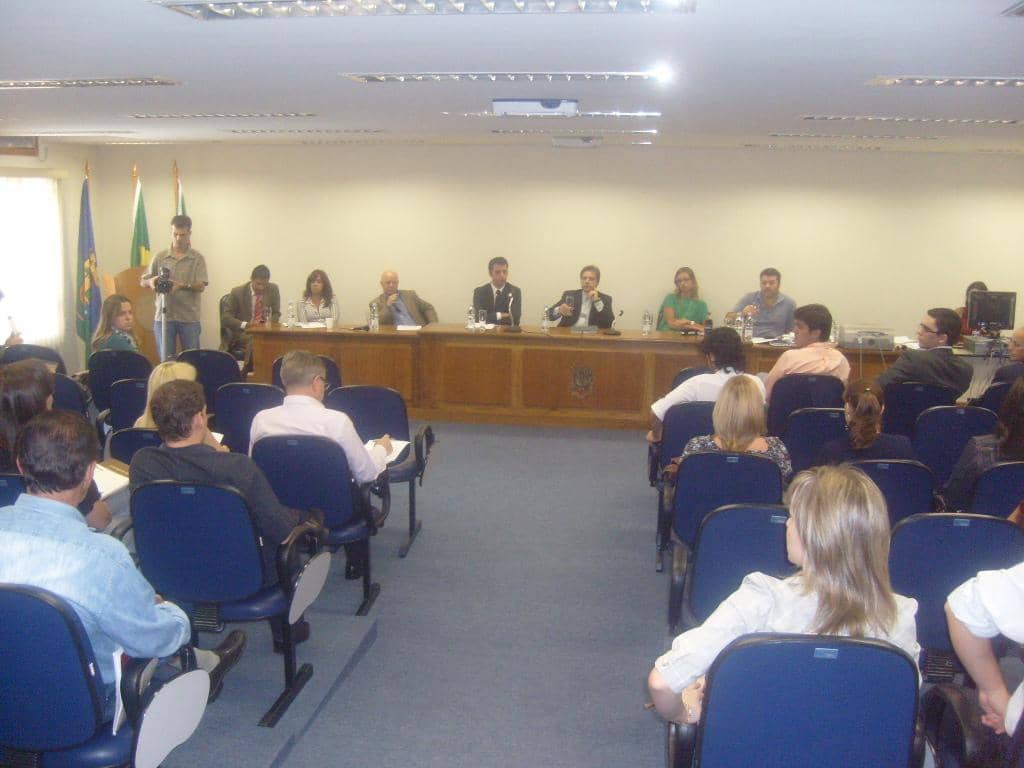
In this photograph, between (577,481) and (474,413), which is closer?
(577,481)

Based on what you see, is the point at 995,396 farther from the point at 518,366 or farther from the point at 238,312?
the point at 238,312

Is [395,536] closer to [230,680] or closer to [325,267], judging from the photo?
[230,680]

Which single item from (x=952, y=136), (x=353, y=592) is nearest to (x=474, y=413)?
(x=353, y=592)

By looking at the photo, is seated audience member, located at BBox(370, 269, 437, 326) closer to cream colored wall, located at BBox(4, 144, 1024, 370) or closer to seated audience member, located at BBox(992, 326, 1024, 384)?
cream colored wall, located at BBox(4, 144, 1024, 370)

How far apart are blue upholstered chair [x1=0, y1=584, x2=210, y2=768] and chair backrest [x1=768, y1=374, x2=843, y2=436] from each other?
169 inches

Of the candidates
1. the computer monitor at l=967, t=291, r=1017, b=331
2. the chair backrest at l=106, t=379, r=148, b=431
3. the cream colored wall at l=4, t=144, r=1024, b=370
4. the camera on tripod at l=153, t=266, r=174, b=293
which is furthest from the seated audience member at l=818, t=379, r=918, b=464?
the camera on tripod at l=153, t=266, r=174, b=293

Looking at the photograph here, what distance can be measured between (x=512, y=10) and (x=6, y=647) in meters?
2.75

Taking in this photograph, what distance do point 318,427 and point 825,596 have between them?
8.21ft

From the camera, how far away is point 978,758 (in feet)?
6.75

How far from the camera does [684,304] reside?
30.3ft

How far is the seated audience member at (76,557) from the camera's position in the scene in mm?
2059

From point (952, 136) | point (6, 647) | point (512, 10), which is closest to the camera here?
point (6, 647)

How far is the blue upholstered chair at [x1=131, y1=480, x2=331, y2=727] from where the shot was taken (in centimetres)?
289

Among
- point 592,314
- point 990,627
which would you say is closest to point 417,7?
point 990,627
